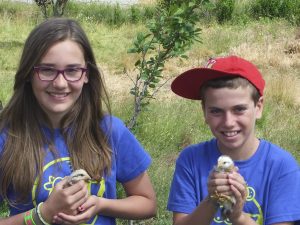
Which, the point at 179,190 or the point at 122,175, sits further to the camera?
the point at 122,175

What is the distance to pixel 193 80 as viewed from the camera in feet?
7.32

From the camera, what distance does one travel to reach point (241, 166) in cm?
218

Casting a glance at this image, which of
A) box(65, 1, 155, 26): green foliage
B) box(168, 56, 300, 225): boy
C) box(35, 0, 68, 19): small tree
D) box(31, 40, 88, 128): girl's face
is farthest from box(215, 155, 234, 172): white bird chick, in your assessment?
box(65, 1, 155, 26): green foliage

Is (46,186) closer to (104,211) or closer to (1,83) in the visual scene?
(104,211)

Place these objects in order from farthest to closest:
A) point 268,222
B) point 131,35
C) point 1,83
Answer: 1. point 131,35
2. point 1,83
3. point 268,222

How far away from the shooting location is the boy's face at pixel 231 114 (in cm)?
211

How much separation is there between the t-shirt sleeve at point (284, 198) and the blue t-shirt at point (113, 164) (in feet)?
1.97

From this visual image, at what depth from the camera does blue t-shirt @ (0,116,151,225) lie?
2299 mm

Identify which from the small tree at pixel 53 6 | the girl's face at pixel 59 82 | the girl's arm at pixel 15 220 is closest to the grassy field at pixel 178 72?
the small tree at pixel 53 6

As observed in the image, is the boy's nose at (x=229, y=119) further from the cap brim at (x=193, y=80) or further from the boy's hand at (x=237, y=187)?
the boy's hand at (x=237, y=187)

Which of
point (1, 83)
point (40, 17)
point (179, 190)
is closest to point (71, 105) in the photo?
point (179, 190)

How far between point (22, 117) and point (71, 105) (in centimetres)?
22

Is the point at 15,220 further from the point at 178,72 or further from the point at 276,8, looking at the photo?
the point at 276,8

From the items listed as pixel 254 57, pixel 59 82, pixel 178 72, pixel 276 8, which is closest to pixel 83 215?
pixel 59 82
